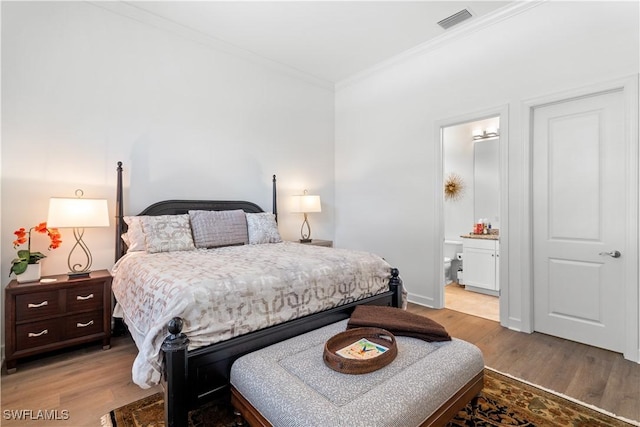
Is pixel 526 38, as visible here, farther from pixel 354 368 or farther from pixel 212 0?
pixel 354 368

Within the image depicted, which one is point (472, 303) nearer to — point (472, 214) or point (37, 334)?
point (472, 214)

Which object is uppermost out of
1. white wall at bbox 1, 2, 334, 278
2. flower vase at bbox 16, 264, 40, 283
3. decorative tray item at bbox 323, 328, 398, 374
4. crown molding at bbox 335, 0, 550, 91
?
crown molding at bbox 335, 0, 550, 91

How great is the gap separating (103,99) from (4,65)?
2.31 feet

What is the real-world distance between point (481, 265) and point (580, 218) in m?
1.81

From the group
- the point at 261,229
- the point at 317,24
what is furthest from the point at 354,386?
the point at 317,24

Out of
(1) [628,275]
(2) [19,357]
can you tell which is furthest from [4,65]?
(1) [628,275]

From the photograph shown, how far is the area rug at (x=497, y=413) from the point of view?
1.77m

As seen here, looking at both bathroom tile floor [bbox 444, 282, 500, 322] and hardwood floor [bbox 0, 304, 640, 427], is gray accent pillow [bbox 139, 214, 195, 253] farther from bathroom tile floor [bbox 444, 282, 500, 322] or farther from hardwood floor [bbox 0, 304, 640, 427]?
bathroom tile floor [bbox 444, 282, 500, 322]

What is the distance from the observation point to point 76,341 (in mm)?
2588

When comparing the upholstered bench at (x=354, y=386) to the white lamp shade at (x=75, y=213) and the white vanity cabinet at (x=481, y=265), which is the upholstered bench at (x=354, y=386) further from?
the white vanity cabinet at (x=481, y=265)

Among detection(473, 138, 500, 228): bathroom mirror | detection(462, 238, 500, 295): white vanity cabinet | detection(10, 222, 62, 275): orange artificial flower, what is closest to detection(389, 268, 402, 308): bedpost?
detection(462, 238, 500, 295): white vanity cabinet

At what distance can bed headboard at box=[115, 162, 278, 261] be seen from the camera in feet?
10.2

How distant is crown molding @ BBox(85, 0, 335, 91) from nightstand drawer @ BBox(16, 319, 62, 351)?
2.97m

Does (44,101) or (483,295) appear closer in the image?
(44,101)
